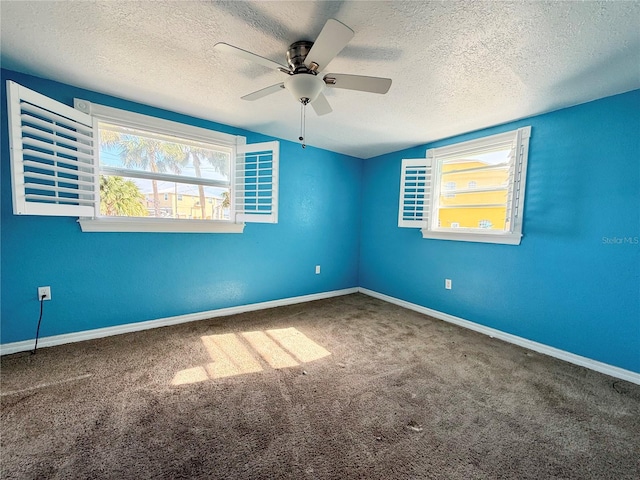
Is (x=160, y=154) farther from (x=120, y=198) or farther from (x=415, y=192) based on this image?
(x=415, y=192)

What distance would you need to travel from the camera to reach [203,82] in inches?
79.4

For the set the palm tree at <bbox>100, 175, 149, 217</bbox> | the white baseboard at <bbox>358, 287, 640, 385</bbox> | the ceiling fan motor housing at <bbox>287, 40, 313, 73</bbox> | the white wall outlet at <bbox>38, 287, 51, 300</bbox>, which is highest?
the ceiling fan motor housing at <bbox>287, 40, 313, 73</bbox>

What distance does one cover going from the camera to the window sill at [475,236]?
8.25 feet

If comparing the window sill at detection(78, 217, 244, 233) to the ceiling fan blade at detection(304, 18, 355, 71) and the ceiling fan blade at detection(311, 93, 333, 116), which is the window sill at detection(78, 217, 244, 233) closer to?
the ceiling fan blade at detection(311, 93, 333, 116)

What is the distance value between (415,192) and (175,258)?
2.91 m

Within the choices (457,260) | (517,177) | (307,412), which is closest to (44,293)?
(307,412)

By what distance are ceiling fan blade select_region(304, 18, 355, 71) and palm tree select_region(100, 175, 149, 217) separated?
2117mm

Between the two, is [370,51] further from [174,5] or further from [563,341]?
[563,341]

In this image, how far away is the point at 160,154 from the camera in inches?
103

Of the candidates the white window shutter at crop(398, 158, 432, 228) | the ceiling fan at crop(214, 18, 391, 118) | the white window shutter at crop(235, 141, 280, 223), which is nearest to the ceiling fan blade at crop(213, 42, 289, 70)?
the ceiling fan at crop(214, 18, 391, 118)

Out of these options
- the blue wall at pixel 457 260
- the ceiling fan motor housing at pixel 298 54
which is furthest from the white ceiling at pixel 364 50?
the blue wall at pixel 457 260

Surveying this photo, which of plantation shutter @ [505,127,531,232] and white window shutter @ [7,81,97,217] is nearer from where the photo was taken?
white window shutter @ [7,81,97,217]

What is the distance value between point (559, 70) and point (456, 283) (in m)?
2.11

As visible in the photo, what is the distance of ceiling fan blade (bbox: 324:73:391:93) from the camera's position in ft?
4.99
